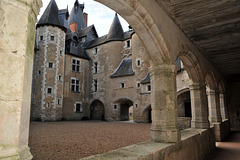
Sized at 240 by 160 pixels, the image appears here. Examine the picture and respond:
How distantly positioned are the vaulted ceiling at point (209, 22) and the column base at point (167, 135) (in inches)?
76.2

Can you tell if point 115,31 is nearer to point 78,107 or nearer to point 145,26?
point 78,107

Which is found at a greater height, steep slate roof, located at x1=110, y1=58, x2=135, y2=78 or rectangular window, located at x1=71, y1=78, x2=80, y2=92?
steep slate roof, located at x1=110, y1=58, x2=135, y2=78

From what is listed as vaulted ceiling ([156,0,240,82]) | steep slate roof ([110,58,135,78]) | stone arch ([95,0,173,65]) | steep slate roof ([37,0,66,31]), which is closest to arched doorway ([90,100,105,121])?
steep slate roof ([110,58,135,78])

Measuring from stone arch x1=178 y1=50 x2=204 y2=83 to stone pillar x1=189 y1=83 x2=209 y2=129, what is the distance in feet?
0.62

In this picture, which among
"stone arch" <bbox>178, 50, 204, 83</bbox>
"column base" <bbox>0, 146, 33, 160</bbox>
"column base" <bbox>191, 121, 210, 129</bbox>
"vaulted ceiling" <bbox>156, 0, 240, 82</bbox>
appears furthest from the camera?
"column base" <bbox>191, 121, 210, 129</bbox>

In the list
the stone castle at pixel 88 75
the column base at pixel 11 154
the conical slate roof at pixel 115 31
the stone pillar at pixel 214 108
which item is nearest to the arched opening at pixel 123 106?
the stone castle at pixel 88 75

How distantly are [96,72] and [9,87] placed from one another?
15.5 m

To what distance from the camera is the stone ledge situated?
1.87 meters

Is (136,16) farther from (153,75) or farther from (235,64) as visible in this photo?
(235,64)

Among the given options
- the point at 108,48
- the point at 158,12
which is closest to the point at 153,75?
the point at 158,12

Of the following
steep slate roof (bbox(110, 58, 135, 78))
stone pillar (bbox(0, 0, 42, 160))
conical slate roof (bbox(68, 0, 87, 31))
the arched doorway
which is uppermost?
conical slate roof (bbox(68, 0, 87, 31))

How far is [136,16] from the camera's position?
7.41 ft

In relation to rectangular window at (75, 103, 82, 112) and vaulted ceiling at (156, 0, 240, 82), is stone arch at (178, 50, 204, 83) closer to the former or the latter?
vaulted ceiling at (156, 0, 240, 82)

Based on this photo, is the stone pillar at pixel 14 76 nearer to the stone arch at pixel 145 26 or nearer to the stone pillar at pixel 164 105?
the stone arch at pixel 145 26
